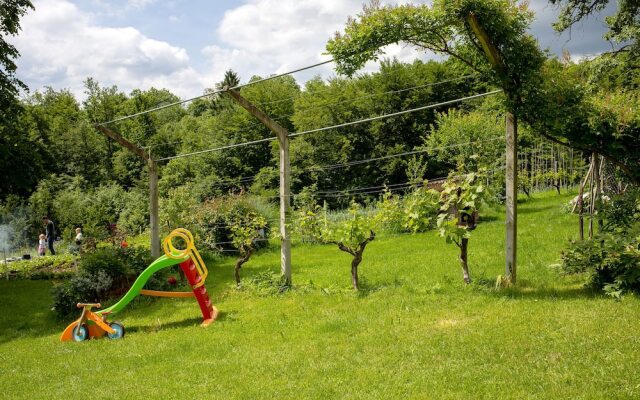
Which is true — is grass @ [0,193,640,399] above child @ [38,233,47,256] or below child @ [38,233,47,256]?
above

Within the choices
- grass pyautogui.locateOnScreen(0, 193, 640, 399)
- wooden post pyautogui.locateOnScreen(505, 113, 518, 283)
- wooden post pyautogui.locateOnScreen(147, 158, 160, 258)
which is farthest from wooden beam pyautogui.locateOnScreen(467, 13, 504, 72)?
wooden post pyautogui.locateOnScreen(147, 158, 160, 258)

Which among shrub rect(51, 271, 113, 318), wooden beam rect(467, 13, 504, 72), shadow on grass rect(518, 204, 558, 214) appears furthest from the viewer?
shadow on grass rect(518, 204, 558, 214)

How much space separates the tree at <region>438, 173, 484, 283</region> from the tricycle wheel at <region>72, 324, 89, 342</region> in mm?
6063

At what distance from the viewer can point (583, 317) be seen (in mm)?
6207

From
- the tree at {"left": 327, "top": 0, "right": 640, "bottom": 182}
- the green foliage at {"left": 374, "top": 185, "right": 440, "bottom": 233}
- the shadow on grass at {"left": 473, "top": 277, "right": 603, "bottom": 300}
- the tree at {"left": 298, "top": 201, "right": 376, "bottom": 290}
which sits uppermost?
the tree at {"left": 327, "top": 0, "right": 640, "bottom": 182}

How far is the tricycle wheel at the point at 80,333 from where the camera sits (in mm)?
8812

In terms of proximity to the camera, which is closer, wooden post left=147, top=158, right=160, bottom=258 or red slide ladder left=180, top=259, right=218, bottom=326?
red slide ladder left=180, top=259, right=218, bottom=326

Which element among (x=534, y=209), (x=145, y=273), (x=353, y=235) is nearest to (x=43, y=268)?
(x=145, y=273)

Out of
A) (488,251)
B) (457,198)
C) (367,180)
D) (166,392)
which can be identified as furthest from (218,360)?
(367,180)

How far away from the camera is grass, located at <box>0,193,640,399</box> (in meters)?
4.98

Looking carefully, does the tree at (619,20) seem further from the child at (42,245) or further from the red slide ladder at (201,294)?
the child at (42,245)

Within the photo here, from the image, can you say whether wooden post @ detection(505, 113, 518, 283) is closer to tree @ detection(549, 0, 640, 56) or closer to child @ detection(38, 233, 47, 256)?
tree @ detection(549, 0, 640, 56)

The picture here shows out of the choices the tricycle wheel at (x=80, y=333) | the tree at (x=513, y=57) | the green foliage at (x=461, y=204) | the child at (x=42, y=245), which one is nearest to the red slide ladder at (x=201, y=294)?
the tricycle wheel at (x=80, y=333)

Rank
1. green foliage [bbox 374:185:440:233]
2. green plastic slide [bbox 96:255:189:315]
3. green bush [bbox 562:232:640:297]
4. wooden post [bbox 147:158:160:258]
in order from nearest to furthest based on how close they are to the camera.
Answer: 1. green bush [bbox 562:232:640:297]
2. green foliage [bbox 374:185:440:233]
3. green plastic slide [bbox 96:255:189:315]
4. wooden post [bbox 147:158:160:258]
